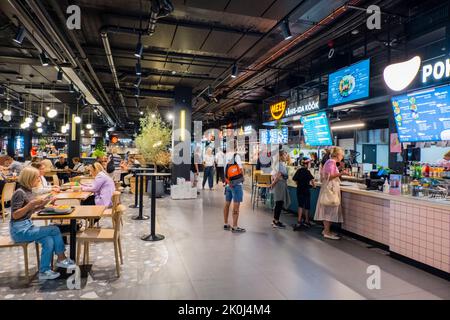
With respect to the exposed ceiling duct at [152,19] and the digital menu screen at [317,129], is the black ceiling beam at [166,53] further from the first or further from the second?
the digital menu screen at [317,129]

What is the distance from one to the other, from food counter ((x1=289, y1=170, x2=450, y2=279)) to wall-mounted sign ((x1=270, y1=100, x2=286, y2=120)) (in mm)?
3105

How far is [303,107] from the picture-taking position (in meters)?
7.26

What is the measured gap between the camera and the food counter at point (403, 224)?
3730 millimetres

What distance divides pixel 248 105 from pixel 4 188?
36.8 feet

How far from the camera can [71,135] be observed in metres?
14.8

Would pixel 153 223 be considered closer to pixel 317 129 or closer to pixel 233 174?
pixel 233 174

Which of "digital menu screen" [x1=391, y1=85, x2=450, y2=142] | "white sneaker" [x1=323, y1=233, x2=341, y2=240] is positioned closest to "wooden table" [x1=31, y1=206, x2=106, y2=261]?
"white sneaker" [x1=323, y1=233, x2=341, y2=240]

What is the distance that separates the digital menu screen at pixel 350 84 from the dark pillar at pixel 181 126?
5.10 metres

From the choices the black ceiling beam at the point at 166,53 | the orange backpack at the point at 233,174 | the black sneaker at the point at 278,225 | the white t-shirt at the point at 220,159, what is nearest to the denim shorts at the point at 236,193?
the orange backpack at the point at 233,174

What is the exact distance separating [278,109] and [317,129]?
1724 millimetres

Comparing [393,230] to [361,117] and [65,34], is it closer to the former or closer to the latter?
[65,34]

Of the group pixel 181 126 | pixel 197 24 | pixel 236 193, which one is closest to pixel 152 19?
pixel 197 24
